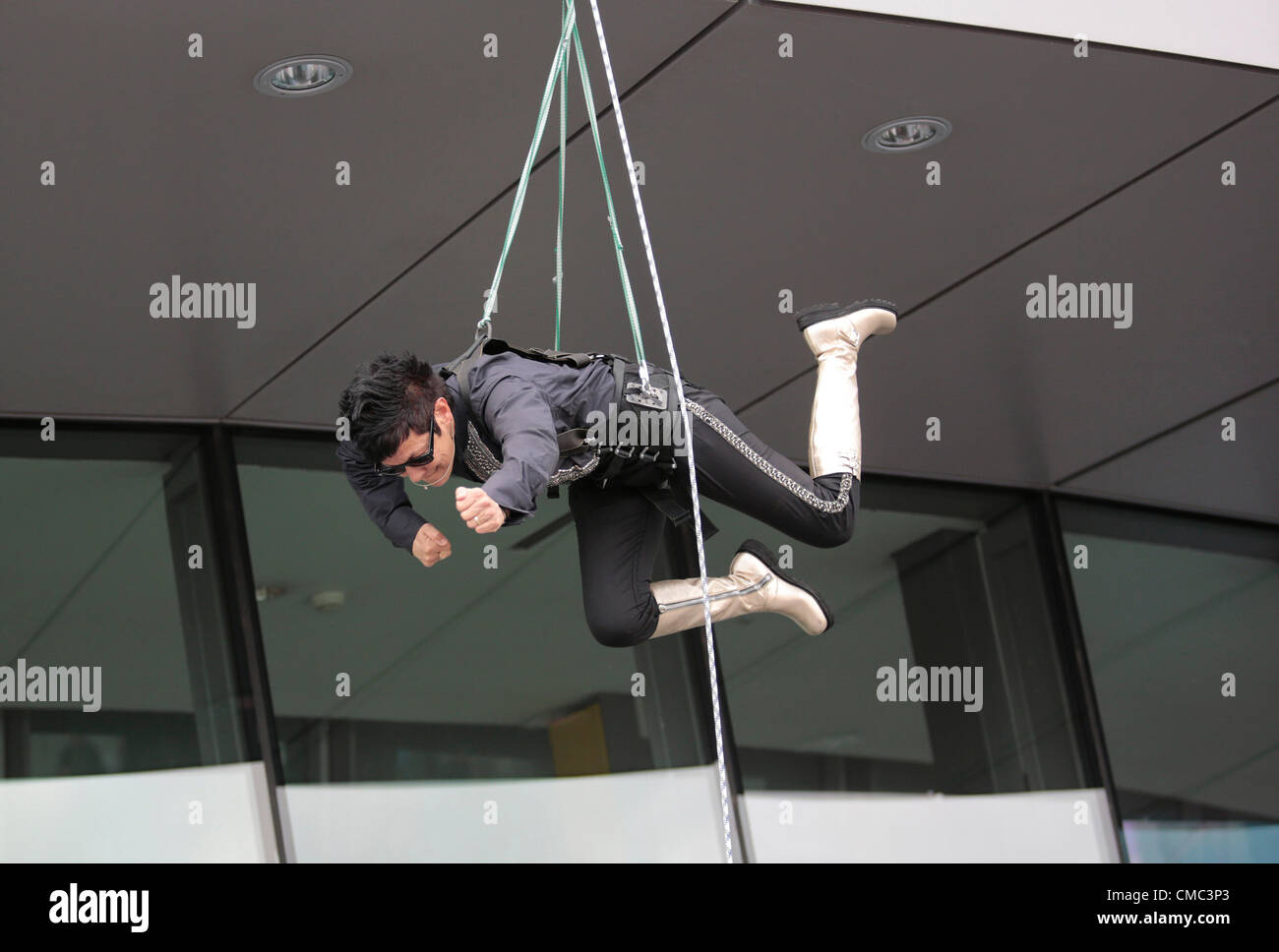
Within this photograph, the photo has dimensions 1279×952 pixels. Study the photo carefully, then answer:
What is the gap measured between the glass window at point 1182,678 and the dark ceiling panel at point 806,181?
6.25ft

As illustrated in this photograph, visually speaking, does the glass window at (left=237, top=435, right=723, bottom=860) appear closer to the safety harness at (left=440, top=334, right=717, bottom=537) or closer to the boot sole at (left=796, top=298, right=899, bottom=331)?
the safety harness at (left=440, top=334, right=717, bottom=537)

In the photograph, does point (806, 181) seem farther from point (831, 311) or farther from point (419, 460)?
point (419, 460)

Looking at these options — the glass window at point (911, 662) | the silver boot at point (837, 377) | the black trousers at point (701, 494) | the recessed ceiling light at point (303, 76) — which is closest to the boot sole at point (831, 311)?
the silver boot at point (837, 377)

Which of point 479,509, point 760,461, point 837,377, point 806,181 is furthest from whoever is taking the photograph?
point 806,181

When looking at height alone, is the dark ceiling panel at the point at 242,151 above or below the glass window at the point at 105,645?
above

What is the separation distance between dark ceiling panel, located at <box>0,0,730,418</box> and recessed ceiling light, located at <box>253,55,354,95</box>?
1.2 inches

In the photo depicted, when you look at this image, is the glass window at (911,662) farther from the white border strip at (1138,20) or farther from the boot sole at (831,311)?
the boot sole at (831,311)

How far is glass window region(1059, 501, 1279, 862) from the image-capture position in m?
6.92

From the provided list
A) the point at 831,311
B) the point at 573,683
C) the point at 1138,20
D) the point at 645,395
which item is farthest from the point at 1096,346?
the point at 645,395

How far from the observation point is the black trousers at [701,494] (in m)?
3.28

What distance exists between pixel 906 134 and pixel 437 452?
2.04 meters

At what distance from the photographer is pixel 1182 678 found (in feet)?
23.2
